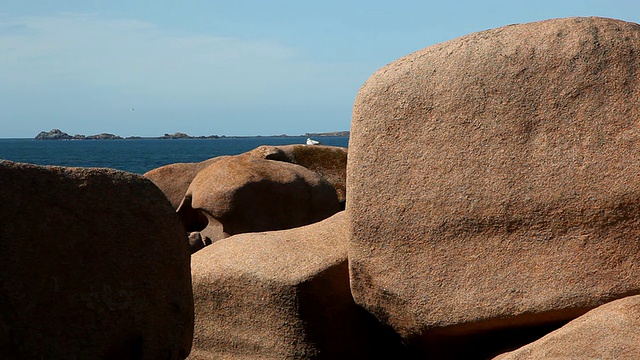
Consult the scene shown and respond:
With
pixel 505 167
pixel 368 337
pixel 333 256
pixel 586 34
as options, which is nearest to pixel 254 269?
pixel 333 256

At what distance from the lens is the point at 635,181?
429cm

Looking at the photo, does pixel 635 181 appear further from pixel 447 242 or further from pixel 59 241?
pixel 59 241

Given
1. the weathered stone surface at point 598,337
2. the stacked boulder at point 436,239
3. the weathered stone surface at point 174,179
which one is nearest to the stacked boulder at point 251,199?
the weathered stone surface at point 174,179

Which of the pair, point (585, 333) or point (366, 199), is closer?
point (585, 333)

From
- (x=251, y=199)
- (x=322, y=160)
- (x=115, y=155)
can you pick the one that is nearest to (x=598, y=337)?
(x=251, y=199)

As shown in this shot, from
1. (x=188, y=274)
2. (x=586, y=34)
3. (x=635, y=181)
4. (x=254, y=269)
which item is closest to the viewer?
(x=188, y=274)

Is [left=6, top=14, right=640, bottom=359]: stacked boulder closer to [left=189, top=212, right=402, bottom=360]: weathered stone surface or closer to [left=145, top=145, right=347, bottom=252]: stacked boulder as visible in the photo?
[left=189, top=212, right=402, bottom=360]: weathered stone surface

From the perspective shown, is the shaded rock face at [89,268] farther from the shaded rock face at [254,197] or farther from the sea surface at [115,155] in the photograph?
the sea surface at [115,155]

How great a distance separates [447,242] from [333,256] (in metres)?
0.86

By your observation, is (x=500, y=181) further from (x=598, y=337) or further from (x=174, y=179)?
(x=174, y=179)

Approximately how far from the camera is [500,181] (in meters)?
4.50

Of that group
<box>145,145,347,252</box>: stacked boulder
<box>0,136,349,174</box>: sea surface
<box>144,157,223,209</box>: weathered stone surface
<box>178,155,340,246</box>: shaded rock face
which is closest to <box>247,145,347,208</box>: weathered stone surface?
<box>144,157,223,209</box>: weathered stone surface

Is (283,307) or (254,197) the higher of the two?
(254,197)

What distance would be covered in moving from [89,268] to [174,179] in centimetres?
825
